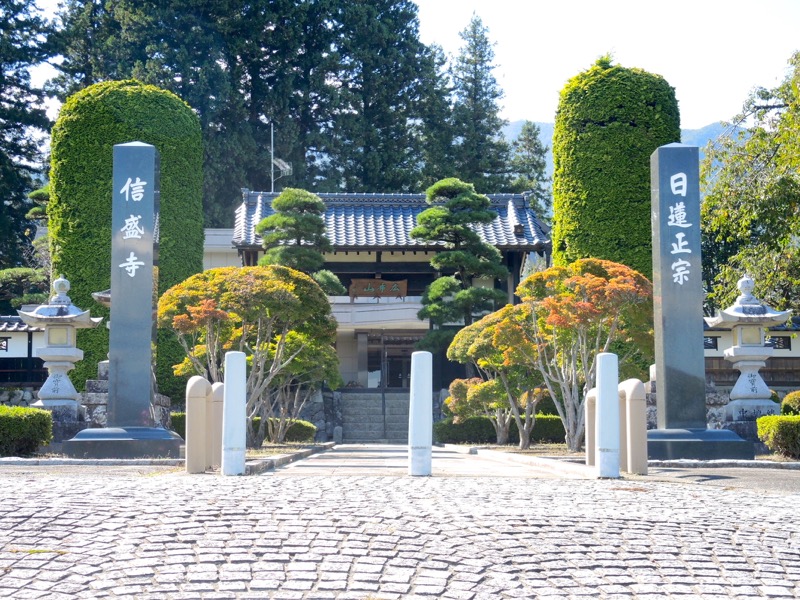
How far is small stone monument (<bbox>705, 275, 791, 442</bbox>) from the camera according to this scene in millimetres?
A: 18422

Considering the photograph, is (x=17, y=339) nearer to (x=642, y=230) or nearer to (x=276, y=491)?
(x=642, y=230)

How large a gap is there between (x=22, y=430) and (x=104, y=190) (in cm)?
1022

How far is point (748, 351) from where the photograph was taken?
61.6 ft

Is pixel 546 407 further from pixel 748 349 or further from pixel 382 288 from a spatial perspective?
pixel 382 288

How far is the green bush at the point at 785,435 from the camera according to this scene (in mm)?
14500

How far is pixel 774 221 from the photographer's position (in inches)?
739

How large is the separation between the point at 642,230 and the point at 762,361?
488 centimetres

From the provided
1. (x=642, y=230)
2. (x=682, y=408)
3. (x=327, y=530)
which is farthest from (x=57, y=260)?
(x=327, y=530)

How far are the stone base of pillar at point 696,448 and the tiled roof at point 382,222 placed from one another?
1766cm

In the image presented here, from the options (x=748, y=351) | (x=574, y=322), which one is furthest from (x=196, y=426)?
(x=748, y=351)

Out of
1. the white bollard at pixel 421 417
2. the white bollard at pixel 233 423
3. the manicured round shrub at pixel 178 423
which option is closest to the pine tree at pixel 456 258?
the manicured round shrub at pixel 178 423

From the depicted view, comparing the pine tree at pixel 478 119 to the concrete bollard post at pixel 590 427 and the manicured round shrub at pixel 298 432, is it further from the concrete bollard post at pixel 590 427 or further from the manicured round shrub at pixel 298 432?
the concrete bollard post at pixel 590 427

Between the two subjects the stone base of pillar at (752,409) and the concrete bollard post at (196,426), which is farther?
the stone base of pillar at (752,409)

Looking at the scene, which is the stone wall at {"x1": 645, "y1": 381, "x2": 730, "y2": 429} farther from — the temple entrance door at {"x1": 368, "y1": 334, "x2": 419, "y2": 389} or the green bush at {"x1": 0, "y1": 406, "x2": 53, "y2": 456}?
the temple entrance door at {"x1": 368, "y1": 334, "x2": 419, "y2": 389}
